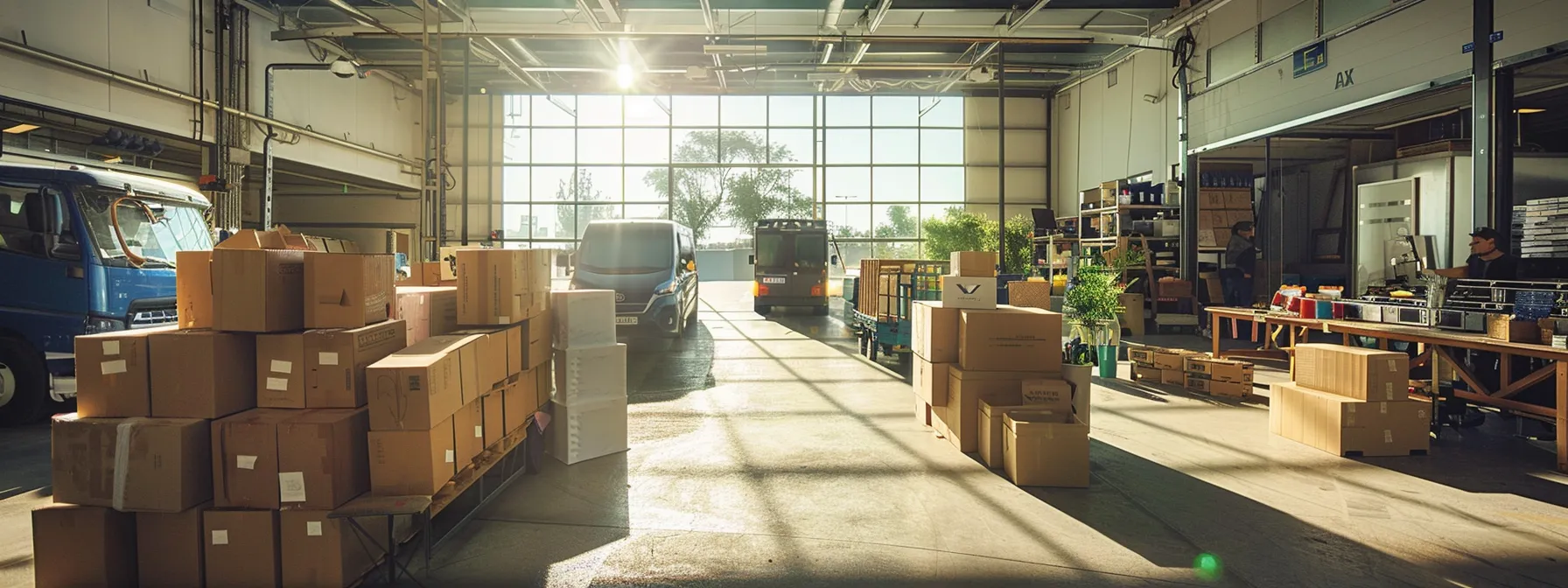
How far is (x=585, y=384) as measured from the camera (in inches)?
197

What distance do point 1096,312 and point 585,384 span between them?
18.3ft

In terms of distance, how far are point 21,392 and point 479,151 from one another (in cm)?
1714

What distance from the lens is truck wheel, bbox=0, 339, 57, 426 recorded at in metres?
5.77

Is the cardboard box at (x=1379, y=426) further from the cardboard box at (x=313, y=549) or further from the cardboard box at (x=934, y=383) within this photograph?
the cardboard box at (x=313, y=549)

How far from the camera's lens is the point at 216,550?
295cm

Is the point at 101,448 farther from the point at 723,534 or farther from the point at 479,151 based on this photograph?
the point at 479,151

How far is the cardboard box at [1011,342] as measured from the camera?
5148mm

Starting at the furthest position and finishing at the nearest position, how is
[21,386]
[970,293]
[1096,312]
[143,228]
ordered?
1. [1096,312]
2. [143,228]
3. [21,386]
4. [970,293]

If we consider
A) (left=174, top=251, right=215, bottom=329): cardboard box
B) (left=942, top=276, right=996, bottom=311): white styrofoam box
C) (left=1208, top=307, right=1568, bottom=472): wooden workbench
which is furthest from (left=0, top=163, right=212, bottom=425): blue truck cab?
(left=1208, top=307, right=1568, bottom=472): wooden workbench

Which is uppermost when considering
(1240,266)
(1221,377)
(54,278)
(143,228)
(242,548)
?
(143,228)

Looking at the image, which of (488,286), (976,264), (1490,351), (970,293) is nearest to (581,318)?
(488,286)

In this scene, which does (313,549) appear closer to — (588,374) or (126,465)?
(126,465)

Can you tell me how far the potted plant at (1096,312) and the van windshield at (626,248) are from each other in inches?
223

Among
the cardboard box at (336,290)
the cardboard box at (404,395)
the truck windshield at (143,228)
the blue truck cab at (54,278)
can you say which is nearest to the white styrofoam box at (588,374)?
the cardboard box at (336,290)
